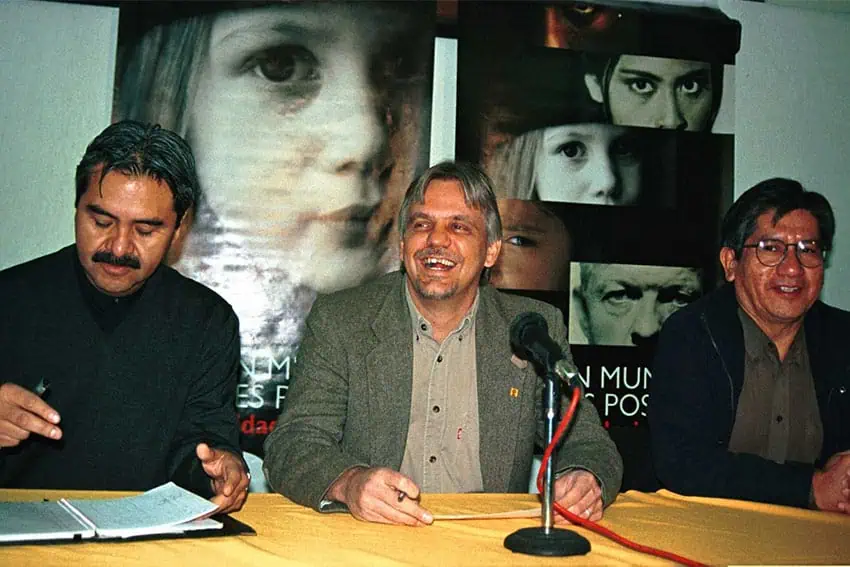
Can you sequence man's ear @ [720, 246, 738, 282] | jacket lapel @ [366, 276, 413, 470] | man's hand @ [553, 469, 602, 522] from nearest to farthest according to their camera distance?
man's hand @ [553, 469, 602, 522], jacket lapel @ [366, 276, 413, 470], man's ear @ [720, 246, 738, 282]

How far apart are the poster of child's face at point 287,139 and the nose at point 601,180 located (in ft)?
2.55

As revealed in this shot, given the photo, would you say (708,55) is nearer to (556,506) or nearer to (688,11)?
(688,11)

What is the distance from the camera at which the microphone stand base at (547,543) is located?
1733 millimetres

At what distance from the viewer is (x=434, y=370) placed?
283cm

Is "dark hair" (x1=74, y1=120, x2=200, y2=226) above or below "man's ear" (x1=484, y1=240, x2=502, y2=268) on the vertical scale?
above

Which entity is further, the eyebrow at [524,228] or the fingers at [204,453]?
the eyebrow at [524,228]

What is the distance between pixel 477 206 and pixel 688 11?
6.34 ft

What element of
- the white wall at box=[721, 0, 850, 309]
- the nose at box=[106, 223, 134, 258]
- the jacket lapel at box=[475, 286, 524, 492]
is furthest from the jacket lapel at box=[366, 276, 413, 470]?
the white wall at box=[721, 0, 850, 309]

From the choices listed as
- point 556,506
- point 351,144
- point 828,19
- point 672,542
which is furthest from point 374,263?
point 828,19

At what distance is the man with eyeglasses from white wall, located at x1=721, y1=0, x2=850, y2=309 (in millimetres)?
1152

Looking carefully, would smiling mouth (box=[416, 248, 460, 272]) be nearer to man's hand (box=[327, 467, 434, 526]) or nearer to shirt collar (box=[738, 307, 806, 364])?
man's hand (box=[327, 467, 434, 526])

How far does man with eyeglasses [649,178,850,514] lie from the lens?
9.62ft

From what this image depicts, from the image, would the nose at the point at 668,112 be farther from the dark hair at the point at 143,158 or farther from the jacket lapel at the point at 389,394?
the dark hair at the point at 143,158

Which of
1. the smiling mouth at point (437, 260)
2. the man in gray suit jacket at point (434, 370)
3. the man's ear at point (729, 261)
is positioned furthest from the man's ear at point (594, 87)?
the smiling mouth at point (437, 260)
